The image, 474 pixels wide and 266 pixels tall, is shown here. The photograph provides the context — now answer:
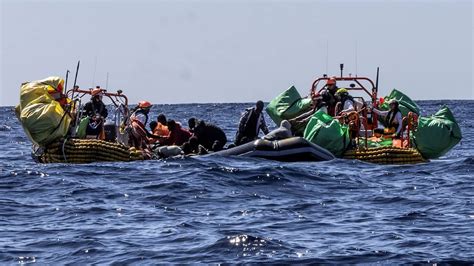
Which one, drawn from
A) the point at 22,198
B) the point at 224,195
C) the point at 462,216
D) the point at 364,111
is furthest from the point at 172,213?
the point at 364,111

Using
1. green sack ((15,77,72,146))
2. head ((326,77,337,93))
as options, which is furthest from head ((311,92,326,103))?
green sack ((15,77,72,146))

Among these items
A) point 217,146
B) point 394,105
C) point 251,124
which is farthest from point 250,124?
point 394,105

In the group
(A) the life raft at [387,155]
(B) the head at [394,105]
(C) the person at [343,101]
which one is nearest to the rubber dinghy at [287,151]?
(A) the life raft at [387,155]

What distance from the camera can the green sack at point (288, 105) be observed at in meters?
24.6

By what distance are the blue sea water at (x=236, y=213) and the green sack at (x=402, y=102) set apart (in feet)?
12.9

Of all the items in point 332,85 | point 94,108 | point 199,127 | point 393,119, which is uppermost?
point 332,85

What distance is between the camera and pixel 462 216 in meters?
14.0

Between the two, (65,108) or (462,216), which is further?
(65,108)

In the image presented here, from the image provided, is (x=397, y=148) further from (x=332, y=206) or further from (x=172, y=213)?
(x=172, y=213)

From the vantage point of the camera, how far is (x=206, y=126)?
22625mm

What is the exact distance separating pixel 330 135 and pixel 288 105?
2.93 metres

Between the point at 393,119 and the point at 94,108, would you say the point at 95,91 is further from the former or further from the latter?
the point at 393,119

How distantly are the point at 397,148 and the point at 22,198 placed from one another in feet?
28.9

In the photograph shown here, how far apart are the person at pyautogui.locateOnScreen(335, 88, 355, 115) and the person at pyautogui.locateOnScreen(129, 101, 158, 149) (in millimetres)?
4201
